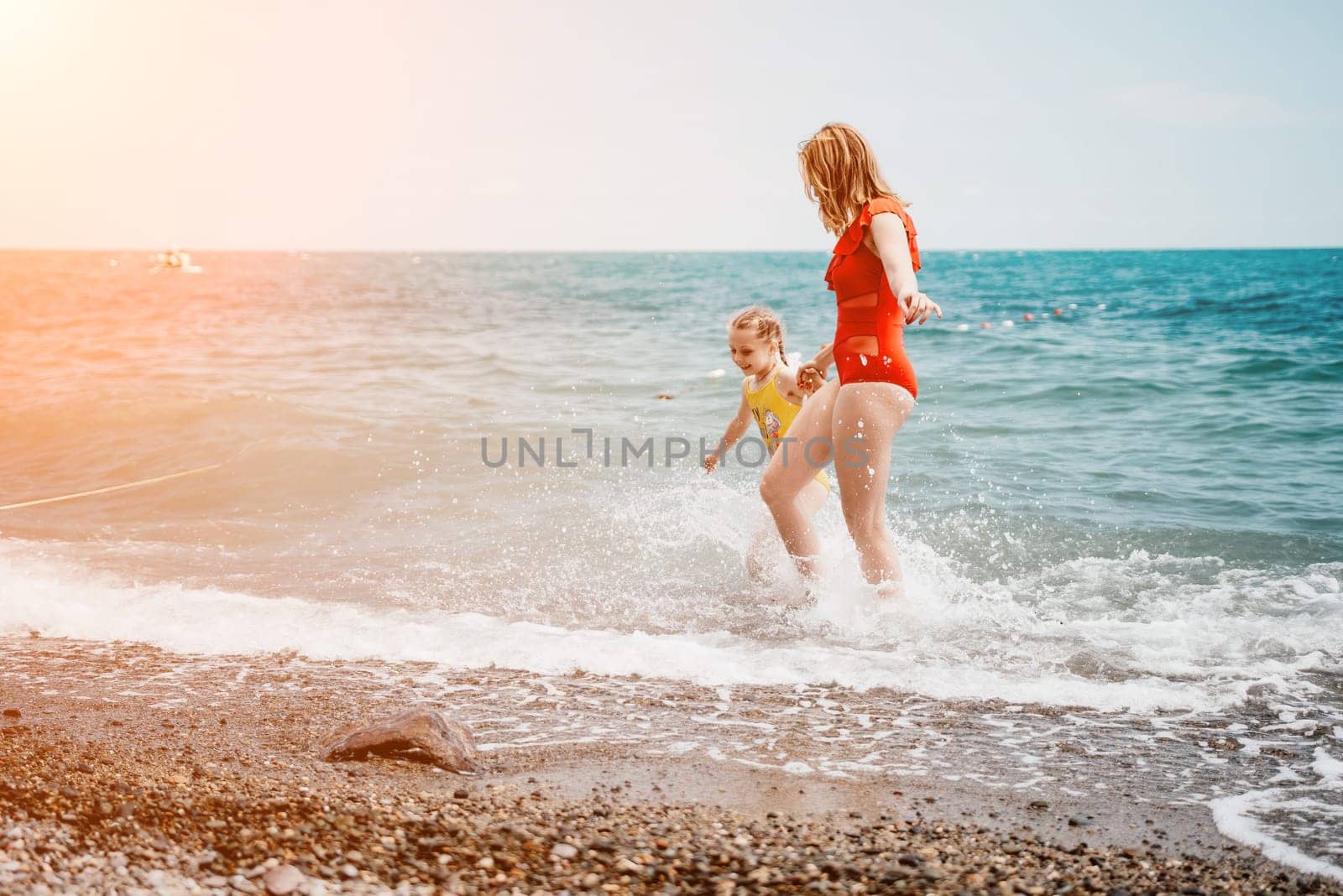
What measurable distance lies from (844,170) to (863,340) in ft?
2.53

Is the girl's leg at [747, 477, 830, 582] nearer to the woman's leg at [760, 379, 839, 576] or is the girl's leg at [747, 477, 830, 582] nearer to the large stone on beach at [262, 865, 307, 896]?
the woman's leg at [760, 379, 839, 576]

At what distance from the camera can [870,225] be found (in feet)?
14.9

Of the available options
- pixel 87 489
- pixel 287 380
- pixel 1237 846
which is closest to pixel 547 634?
pixel 1237 846

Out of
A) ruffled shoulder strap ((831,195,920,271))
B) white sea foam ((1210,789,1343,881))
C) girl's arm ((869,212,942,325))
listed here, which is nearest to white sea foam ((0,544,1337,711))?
white sea foam ((1210,789,1343,881))

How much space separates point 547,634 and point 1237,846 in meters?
3.29

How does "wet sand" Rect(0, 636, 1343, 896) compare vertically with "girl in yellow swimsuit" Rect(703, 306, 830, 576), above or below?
below

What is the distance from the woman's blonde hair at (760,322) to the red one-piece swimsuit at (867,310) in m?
1.16

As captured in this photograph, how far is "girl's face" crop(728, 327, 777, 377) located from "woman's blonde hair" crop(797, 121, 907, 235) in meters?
1.40

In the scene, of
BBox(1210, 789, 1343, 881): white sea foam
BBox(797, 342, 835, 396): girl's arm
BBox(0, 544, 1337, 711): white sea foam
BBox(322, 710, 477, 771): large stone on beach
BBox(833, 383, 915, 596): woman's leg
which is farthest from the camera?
BBox(797, 342, 835, 396): girl's arm

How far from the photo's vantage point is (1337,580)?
6523 mm

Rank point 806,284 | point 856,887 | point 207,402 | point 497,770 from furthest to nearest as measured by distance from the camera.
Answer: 1. point 806,284
2. point 207,402
3. point 497,770
4. point 856,887

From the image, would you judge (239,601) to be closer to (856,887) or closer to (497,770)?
(497,770)

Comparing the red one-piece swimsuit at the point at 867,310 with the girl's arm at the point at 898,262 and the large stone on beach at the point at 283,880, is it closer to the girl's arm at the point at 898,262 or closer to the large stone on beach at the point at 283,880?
the girl's arm at the point at 898,262

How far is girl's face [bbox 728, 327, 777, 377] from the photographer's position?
6.04m
